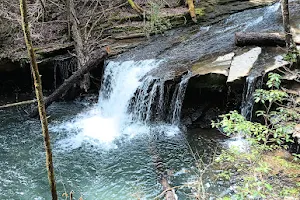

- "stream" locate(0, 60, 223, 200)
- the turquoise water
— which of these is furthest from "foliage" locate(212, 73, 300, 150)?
the turquoise water

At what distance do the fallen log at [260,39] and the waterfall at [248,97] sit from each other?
5.40 feet

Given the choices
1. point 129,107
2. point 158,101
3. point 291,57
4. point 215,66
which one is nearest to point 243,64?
point 215,66

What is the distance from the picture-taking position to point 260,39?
27.2 ft

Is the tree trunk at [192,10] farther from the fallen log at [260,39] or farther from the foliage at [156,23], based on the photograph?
the fallen log at [260,39]

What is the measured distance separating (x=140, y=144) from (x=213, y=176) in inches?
78.8

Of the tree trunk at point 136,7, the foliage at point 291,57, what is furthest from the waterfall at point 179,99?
the tree trunk at point 136,7

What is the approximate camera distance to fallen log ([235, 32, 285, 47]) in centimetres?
800

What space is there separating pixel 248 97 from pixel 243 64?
34.7 inches

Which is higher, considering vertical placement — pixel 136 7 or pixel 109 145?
pixel 136 7

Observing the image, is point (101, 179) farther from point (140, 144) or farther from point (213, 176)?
point (213, 176)

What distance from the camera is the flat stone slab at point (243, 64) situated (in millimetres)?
7211

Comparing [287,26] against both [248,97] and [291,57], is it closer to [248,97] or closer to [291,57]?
[291,57]

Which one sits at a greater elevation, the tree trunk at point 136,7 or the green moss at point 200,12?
the tree trunk at point 136,7

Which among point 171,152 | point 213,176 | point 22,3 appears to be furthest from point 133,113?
point 22,3
